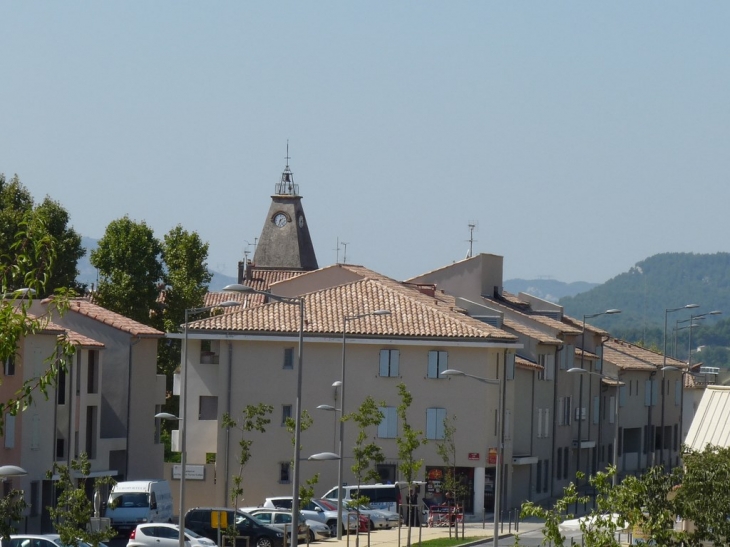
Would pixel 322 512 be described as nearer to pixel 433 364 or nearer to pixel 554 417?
pixel 433 364

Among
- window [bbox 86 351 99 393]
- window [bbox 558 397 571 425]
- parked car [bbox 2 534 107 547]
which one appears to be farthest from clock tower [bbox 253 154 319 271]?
parked car [bbox 2 534 107 547]

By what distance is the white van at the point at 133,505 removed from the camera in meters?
58.7

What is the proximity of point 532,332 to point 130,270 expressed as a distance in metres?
24.1

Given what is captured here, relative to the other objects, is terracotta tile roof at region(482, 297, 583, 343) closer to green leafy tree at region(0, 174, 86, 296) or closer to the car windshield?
green leafy tree at region(0, 174, 86, 296)

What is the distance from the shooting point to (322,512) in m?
61.6

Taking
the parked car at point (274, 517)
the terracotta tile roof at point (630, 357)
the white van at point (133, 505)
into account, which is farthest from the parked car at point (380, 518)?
the terracotta tile roof at point (630, 357)

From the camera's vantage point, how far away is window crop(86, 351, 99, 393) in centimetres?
6738

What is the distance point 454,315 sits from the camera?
73750 millimetres

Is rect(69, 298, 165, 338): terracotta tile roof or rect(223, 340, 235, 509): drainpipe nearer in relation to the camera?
rect(223, 340, 235, 509): drainpipe

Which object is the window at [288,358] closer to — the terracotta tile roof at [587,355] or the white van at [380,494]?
the white van at [380,494]

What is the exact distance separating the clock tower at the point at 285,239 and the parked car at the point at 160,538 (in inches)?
3571

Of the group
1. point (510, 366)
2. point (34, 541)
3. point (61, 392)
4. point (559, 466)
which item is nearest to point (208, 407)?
point (61, 392)

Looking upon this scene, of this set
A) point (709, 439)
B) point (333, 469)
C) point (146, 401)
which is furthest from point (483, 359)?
point (709, 439)

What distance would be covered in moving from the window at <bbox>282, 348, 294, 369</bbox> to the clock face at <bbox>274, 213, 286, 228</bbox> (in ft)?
244
